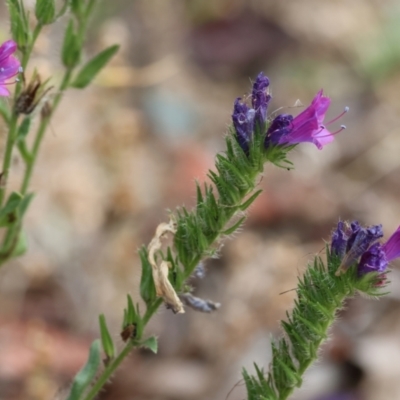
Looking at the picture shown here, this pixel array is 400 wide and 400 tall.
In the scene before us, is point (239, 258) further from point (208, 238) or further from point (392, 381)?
point (208, 238)

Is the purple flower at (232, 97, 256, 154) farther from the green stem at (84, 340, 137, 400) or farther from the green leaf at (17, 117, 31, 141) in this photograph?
the green leaf at (17, 117, 31, 141)

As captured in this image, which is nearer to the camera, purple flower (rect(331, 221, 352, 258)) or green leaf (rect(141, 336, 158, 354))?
purple flower (rect(331, 221, 352, 258))

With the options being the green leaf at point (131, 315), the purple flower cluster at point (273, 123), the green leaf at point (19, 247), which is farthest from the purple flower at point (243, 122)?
the green leaf at point (19, 247)

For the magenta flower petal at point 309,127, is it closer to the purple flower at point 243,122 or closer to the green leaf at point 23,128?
the purple flower at point 243,122

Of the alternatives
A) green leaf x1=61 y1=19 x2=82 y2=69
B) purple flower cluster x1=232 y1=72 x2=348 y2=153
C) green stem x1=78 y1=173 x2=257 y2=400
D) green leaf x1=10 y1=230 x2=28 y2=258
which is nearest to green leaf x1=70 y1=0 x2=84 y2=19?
green leaf x1=61 y1=19 x2=82 y2=69

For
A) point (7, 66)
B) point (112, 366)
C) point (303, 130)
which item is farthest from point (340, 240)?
point (7, 66)

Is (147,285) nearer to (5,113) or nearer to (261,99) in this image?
(261,99)

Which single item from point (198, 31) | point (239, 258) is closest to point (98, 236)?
point (239, 258)
